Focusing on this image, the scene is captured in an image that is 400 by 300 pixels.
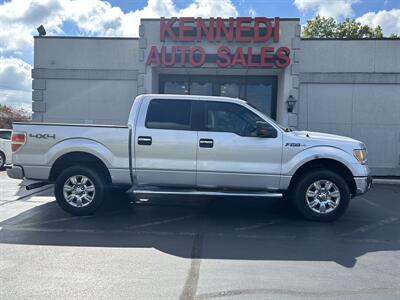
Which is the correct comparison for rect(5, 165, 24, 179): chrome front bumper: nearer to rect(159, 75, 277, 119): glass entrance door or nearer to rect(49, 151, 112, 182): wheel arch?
rect(49, 151, 112, 182): wheel arch

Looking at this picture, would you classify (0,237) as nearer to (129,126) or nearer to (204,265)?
(129,126)

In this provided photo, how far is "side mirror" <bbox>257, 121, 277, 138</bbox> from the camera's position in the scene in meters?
6.15

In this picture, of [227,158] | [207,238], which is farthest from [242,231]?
[227,158]

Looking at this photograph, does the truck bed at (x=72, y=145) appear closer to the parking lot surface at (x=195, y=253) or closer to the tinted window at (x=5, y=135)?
the parking lot surface at (x=195, y=253)

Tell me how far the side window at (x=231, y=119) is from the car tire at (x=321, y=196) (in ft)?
4.21

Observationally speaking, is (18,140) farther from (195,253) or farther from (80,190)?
(195,253)

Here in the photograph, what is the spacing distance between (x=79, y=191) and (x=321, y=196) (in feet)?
14.0

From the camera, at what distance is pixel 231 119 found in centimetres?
641

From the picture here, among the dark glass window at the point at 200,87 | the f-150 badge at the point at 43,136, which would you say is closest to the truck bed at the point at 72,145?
the f-150 badge at the point at 43,136

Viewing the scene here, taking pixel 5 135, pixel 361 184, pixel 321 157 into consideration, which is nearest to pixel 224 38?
pixel 321 157

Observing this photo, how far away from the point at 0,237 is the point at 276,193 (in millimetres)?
4409

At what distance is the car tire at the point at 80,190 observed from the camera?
6430mm

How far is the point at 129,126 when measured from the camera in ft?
21.1

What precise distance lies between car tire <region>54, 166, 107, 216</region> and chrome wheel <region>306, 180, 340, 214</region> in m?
3.66
